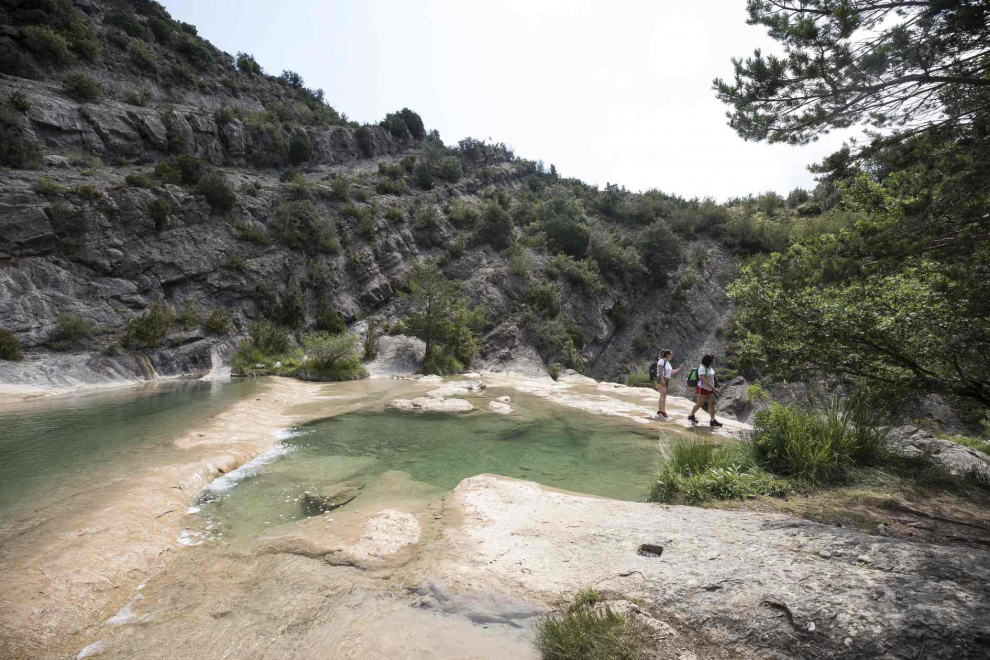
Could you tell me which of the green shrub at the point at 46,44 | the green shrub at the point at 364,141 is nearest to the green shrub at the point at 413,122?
the green shrub at the point at 364,141

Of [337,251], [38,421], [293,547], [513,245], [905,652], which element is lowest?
[38,421]

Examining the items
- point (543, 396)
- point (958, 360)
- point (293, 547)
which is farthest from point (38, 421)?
point (958, 360)

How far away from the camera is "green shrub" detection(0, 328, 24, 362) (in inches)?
640

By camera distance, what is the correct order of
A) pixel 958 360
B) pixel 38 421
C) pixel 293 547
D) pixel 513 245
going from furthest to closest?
1. pixel 513 245
2. pixel 38 421
3. pixel 958 360
4. pixel 293 547

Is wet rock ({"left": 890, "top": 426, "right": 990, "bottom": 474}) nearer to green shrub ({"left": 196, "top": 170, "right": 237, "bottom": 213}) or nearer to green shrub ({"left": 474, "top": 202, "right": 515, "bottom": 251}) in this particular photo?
green shrub ({"left": 474, "top": 202, "right": 515, "bottom": 251})

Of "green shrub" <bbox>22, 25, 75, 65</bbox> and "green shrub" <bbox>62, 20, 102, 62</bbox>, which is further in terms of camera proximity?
"green shrub" <bbox>62, 20, 102, 62</bbox>

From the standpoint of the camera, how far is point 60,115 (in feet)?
90.8

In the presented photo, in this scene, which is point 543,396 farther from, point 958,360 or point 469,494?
point 958,360

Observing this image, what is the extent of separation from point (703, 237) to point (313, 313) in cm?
3803

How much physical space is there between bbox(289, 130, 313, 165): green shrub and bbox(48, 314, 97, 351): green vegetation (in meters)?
29.3

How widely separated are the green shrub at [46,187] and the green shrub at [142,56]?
81.4ft

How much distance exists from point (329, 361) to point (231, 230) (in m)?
15.7

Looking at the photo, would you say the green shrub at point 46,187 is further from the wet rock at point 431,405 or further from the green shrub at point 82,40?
the wet rock at point 431,405

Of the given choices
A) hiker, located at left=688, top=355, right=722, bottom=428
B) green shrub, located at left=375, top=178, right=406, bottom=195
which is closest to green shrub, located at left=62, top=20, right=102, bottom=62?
green shrub, located at left=375, top=178, right=406, bottom=195
